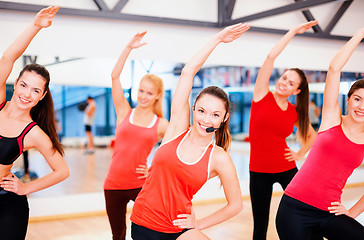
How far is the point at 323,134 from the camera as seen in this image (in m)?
2.33

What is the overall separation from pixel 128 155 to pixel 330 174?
1528 millimetres

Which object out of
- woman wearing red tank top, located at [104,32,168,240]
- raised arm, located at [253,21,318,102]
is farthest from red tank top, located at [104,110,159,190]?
raised arm, located at [253,21,318,102]

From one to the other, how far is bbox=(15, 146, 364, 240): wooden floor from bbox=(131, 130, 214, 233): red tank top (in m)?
2.42

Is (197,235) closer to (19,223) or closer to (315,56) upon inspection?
(19,223)

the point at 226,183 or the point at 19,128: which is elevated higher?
the point at 19,128

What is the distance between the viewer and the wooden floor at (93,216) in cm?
439

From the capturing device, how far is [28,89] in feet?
7.29

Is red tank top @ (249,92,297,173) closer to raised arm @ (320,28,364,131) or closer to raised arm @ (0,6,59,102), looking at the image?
raised arm @ (320,28,364,131)

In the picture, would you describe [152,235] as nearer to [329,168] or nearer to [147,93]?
[329,168]

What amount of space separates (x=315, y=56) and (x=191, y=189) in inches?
213

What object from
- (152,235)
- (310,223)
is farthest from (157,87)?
(310,223)

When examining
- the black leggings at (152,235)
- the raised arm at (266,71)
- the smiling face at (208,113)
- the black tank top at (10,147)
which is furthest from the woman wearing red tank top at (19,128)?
the raised arm at (266,71)

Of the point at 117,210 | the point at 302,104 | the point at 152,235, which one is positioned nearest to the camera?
the point at 152,235

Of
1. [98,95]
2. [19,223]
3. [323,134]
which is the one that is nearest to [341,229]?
[323,134]
